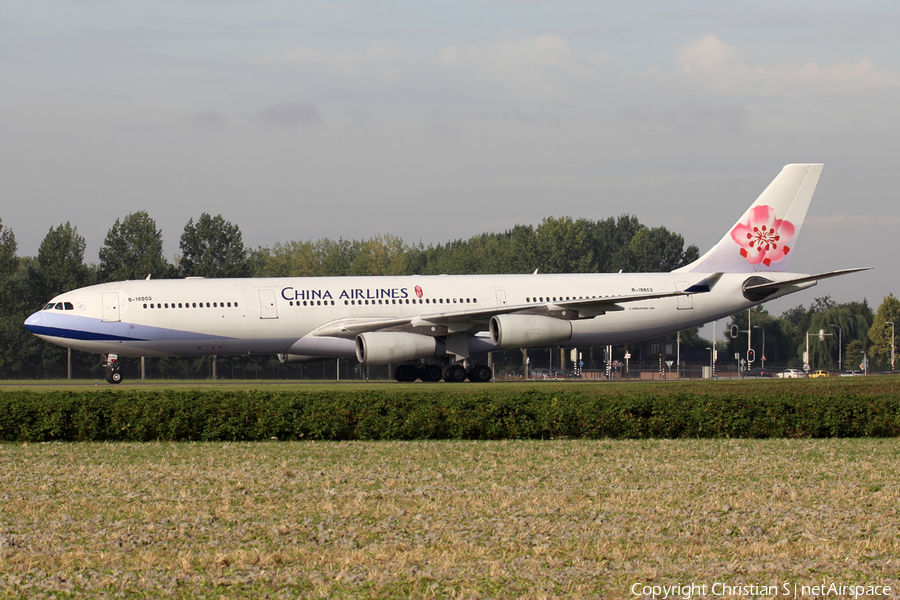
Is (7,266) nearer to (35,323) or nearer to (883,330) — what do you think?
(35,323)

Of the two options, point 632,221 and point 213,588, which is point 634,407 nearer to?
point 213,588

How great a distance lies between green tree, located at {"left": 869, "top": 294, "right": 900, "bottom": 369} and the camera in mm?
110312

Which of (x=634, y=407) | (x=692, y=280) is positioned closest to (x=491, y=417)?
(x=634, y=407)

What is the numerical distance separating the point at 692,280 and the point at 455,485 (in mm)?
27867

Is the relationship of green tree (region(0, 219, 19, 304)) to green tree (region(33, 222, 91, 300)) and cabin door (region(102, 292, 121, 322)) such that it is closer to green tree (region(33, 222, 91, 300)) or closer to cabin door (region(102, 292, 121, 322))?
green tree (region(33, 222, 91, 300))

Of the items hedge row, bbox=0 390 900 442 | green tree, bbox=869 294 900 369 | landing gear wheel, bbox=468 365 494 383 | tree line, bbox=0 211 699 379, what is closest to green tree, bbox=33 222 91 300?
tree line, bbox=0 211 699 379

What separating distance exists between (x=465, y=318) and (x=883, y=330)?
91.7m

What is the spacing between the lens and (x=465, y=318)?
3272cm

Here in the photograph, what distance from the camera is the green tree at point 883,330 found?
4343 inches

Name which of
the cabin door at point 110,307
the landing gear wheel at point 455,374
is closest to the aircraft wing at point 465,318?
the landing gear wheel at point 455,374

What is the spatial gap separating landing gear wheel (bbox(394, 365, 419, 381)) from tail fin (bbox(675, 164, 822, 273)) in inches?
472

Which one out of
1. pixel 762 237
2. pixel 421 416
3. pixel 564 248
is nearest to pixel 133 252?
pixel 564 248

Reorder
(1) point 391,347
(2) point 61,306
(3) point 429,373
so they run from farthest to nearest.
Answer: (3) point 429,373, (2) point 61,306, (1) point 391,347

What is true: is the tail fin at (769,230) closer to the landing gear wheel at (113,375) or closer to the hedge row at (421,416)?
the hedge row at (421,416)
